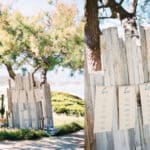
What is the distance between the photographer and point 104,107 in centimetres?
366

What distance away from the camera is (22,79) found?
13047 mm

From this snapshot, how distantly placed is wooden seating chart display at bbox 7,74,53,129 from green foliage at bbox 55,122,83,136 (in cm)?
42

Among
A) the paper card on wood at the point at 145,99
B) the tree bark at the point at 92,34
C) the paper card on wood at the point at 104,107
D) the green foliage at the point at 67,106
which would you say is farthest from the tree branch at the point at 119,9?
the paper card on wood at the point at 104,107

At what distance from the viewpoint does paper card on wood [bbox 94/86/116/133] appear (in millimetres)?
3646

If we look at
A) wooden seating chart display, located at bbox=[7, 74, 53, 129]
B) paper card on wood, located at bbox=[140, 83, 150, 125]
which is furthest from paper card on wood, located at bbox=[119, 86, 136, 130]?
wooden seating chart display, located at bbox=[7, 74, 53, 129]

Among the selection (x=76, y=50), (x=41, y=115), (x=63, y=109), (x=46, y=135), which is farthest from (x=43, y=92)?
(x=63, y=109)

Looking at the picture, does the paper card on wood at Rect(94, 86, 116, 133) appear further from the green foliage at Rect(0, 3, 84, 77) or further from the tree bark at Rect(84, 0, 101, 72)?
the green foliage at Rect(0, 3, 84, 77)

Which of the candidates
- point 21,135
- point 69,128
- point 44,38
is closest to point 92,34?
point 21,135

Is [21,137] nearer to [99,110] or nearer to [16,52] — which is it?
[16,52]

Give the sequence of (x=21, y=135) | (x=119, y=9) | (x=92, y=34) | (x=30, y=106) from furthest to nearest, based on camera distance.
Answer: (x=30, y=106) → (x=119, y=9) → (x=21, y=135) → (x=92, y=34)

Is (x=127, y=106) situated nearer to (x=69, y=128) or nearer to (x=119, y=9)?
(x=119, y=9)

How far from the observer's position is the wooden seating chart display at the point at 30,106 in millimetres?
12625

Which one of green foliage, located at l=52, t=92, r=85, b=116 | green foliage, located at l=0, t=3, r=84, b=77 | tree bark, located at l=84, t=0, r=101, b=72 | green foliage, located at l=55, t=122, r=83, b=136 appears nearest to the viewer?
tree bark, located at l=84, t=0, r=101, b=72

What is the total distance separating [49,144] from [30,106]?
10.3 ft
